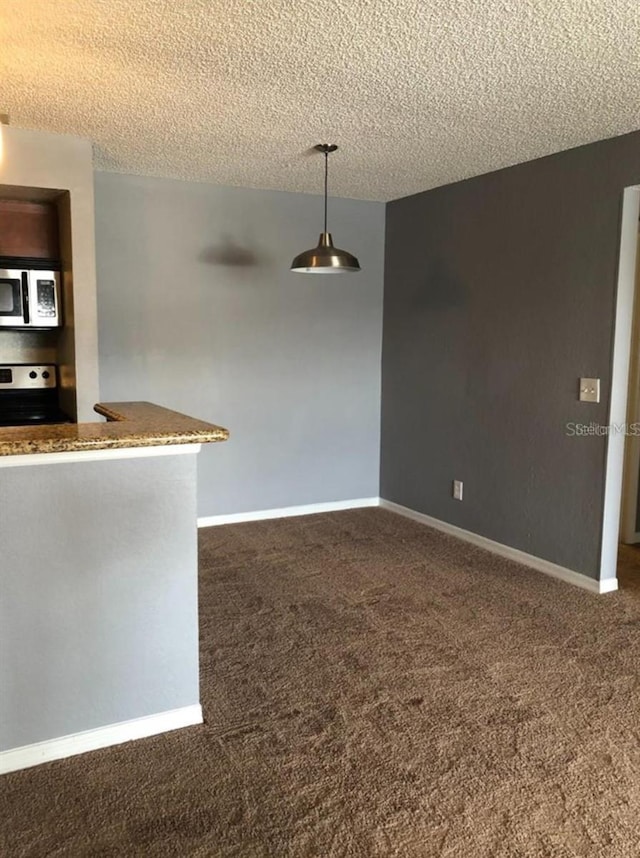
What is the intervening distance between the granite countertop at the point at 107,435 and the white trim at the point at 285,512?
2.49 meters

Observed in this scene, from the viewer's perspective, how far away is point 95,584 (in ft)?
6.98

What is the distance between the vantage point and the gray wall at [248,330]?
14.4 feet

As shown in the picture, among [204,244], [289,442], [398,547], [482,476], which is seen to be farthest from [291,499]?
[204,244]

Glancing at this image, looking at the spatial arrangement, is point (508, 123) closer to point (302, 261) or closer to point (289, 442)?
point (302, 261)

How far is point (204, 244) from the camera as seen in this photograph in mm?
4574

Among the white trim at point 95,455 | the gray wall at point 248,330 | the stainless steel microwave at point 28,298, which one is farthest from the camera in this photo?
the gray wall at point 248,330

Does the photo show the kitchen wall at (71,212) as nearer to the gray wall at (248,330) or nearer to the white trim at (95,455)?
the gray wall at (248,330)

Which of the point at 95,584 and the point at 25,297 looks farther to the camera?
the point at 25,297

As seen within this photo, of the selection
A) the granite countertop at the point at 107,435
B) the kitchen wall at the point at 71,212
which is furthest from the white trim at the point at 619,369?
the kitchen wall at the point at 71,212

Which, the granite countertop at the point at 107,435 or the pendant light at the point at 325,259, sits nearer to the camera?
the granite countertop at the point at 107,435

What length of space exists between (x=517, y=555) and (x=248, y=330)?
7.81ft

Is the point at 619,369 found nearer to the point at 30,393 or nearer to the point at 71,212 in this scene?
the point at 71,212

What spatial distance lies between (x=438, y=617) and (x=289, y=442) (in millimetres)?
2123

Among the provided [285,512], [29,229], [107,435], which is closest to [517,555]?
[285,512]
